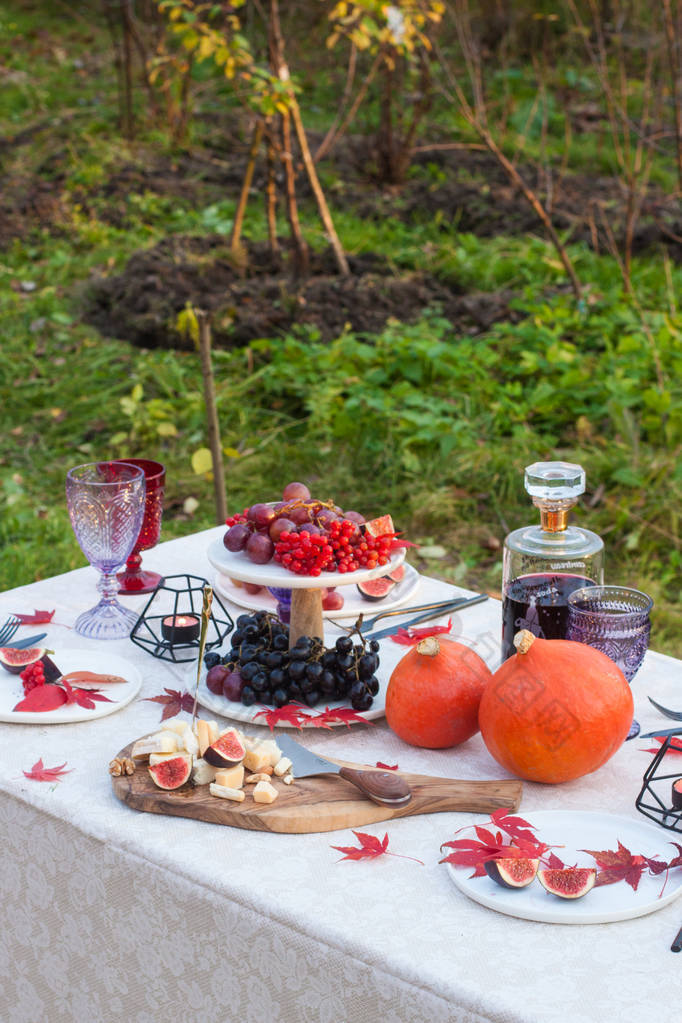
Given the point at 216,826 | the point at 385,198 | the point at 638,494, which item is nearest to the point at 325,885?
the point at 216,826

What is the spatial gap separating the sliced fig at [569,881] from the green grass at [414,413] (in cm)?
265

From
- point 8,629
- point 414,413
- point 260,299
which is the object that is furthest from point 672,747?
point 260,299

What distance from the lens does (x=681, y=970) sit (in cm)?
113

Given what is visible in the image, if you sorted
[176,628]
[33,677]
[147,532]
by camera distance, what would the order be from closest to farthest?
[33,677] < [176,628] < [147,532]

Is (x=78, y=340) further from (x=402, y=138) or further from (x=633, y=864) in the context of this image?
(x=633, y=864)

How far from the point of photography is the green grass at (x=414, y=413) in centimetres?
451

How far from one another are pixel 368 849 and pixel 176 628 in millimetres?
697

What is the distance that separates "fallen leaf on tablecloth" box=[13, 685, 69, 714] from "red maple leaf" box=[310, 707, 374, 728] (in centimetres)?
41

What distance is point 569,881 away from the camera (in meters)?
1.24

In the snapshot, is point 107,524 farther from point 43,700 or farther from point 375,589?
point 375,589

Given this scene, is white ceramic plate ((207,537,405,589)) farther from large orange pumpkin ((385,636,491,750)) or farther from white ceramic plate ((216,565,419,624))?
white ceramic plate ((216,565,419,624))

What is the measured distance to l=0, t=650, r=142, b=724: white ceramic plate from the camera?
165cm

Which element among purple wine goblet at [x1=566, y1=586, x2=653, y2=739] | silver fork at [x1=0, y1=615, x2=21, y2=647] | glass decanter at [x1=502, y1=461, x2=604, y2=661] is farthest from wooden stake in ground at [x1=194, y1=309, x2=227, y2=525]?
purple wine goblet at [x1=566, y1=586, x2=653, y2=739]

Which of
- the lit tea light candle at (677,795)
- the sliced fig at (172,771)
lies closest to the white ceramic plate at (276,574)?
the sliced fig at (172,771)
